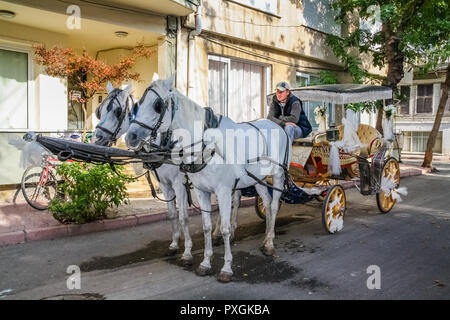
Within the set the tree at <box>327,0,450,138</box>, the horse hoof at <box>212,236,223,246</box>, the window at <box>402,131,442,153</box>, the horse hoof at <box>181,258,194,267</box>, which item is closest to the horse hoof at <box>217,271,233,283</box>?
the horse hoof at <box>181,258,194,267</box>

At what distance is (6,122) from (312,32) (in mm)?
10949

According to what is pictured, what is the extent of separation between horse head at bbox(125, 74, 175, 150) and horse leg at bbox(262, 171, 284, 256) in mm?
2321

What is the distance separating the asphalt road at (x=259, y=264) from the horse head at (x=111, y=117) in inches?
68.5

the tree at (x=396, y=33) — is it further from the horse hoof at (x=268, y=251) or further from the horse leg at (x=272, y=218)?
the horse hoof at (x=268, y=251)

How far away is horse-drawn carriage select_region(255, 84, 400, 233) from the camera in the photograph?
22.5ft

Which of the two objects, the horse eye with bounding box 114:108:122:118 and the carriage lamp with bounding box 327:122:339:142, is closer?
the horse eye with bounding box 114:108:122:118

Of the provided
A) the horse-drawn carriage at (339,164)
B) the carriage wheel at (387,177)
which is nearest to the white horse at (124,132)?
the horse-drawn carriage at (339,164)

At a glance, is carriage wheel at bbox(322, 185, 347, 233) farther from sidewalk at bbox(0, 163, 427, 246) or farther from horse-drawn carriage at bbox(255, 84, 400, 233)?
sidewalk at bbox(0, 163, 427, 246)

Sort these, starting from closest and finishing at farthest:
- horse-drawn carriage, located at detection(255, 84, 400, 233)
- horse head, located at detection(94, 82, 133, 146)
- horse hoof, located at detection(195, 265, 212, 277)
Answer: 1. horse hoof, located at detection(195, 265, 212, 277)
2. horse head, located at detection(94, 82, 133, 146)
3. horse-drawn carriage, located at detection(255, 84, 400, 233)

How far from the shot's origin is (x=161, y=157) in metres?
4.51

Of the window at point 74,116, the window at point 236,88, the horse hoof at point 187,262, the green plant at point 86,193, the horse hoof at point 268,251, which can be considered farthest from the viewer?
the window at point 236,88

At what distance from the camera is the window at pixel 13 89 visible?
30.5 ft

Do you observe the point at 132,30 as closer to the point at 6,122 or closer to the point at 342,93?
the point at 6,122
